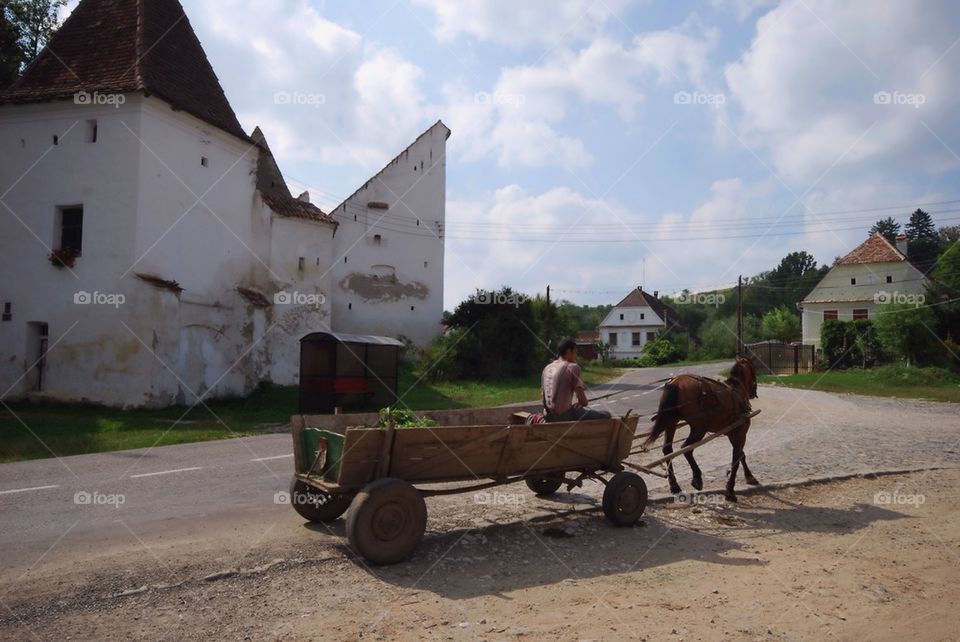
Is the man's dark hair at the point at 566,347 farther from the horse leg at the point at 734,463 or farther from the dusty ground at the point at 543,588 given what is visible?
the horse leg at the point at 734,463

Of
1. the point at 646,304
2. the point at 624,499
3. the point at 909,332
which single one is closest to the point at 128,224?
the point at 624,499

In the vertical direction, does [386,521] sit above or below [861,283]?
below

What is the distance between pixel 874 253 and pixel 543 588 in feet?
159

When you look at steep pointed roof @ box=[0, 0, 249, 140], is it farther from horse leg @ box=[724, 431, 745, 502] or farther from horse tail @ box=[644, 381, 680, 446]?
horse leg @ box=[724, 431, 745, 502]

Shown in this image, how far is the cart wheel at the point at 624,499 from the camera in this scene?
682 cm

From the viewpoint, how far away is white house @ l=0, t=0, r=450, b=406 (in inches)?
746

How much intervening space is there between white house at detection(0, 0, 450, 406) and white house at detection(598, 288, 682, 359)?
52.3 metres

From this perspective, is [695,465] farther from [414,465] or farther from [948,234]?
[948,234]

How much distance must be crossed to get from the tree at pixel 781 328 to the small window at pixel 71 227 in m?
55.0

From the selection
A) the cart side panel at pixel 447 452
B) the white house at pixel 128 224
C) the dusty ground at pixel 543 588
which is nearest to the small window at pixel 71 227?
the white house at pixel 128 224

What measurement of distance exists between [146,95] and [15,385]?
907 centimetres

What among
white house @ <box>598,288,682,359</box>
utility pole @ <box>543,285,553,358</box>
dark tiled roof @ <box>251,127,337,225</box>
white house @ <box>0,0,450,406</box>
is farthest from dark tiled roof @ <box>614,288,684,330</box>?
white house @ <box>0,0,450,406</box>

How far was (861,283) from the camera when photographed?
45750 mm

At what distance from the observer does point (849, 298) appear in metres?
45.8
